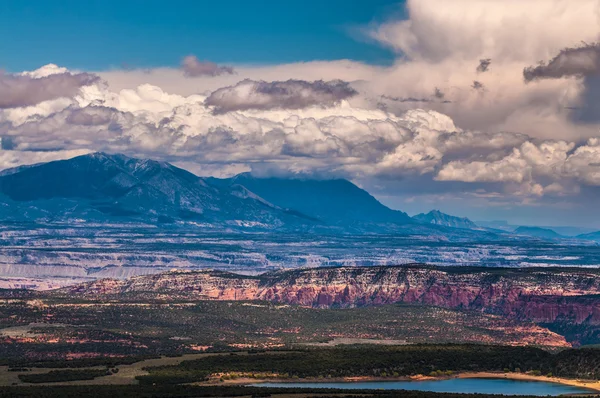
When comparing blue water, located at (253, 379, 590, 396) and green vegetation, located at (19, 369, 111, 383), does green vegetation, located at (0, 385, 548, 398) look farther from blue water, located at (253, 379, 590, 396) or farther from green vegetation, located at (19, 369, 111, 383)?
green vegetation, located at (19, 369, 111, 383)

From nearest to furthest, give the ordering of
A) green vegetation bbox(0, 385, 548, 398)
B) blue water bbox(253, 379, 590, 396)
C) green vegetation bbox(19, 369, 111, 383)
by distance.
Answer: green vegetation bbox(0, 385, 548, 398), blue water bbox(253, 379, 590, 396), green vegetation bbox(19, 369, 111, 383)

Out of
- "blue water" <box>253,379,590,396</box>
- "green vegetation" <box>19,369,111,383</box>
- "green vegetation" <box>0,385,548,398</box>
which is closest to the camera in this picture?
"green vegetation" <box>0,385,548,398</box>

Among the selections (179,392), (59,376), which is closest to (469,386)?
(179,392)

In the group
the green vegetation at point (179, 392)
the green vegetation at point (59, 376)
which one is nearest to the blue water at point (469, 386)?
the green vegetation at point (179, 392)

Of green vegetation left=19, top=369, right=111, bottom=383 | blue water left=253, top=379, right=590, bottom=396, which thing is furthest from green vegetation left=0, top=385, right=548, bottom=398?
green vegetation left=19, top=369, right=111, bottom=383

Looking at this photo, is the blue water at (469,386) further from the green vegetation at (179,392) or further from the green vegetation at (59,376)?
the green vegetation at (59,376)

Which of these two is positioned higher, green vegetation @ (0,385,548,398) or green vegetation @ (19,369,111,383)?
green vegetation @ (0,385,548,398)

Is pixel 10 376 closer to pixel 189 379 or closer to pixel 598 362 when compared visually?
pixel 189 379

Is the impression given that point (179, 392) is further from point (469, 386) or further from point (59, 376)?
point (469, 386)

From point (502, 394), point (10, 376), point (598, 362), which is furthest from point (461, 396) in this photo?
point (10, 376)
